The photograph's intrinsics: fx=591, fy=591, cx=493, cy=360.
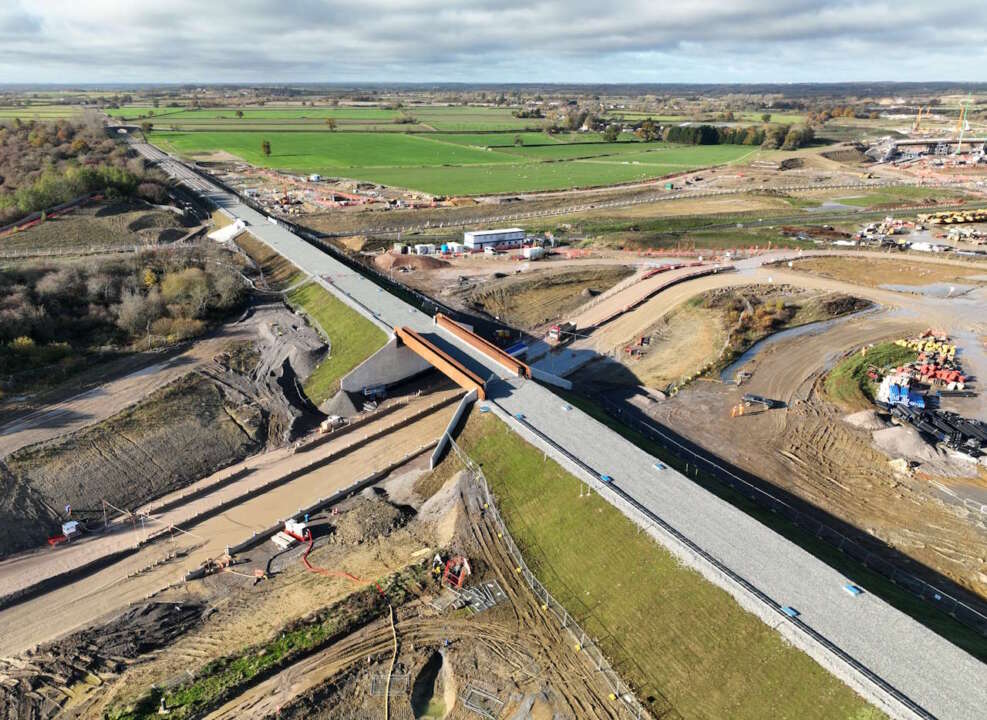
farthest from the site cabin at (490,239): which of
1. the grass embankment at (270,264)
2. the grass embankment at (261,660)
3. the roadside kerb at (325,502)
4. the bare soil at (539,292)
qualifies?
the grass embankment at (261,660)

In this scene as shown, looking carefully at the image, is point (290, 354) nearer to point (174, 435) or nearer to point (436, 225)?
point (174, 435)

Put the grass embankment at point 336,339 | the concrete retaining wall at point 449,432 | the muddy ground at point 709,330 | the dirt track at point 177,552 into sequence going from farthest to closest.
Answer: the muddy ground at point 709,330
the grass embankment at point 336,339
the concrete retaining wall at point 449,432
the dirt track at point 177,552

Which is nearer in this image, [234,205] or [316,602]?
[316,602]

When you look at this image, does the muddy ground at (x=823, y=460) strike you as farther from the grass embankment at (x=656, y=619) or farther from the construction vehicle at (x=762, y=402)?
the grass embankment at (x=656, y=619)

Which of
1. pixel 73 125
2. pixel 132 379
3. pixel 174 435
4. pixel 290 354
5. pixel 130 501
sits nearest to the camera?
pixel 130 501

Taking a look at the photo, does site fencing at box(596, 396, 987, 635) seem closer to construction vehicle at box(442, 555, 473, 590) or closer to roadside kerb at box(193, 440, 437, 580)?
construction vehicle at box(442, 555, 473, 590)

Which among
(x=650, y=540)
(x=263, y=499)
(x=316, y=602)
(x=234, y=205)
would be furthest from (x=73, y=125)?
(x=650, y=540)

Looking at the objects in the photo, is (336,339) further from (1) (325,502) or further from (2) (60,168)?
(2) (60,168)
